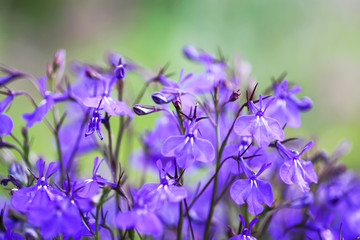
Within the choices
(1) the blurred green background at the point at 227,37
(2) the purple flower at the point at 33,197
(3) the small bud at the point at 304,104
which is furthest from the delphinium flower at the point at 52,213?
(1) the blurred green background at the point at 227,37

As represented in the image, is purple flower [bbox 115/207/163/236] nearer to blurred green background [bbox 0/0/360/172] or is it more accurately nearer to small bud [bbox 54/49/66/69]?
small bud [bbox 54/49/66/69]

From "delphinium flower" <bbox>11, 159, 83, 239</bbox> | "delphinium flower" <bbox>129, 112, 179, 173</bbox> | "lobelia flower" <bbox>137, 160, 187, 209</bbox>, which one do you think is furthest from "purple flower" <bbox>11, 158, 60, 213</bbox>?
"delphinium flower" <bbox>129, 112, 179, 173</bbox>

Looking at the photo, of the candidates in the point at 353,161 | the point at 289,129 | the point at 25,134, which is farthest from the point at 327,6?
the point at 25,134

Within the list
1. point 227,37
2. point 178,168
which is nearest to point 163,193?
point 178,168

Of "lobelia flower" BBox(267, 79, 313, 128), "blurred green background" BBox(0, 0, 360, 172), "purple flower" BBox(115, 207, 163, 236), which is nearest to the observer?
"purple flower" BBox(115, 207, 163, 236)

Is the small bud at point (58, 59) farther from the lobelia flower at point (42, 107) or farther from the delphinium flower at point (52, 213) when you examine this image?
the delphinium flower at point (52, 213)

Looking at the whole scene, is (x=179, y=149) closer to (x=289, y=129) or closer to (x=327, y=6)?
(x=289, y=129)

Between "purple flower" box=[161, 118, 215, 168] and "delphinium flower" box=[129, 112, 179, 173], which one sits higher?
"purple flower" box=[161, 118, 215, 168]

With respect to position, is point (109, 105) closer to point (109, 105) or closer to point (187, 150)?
point (109, 105)
